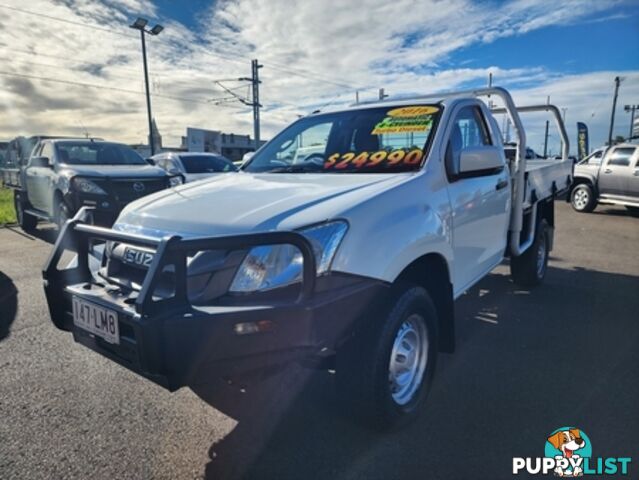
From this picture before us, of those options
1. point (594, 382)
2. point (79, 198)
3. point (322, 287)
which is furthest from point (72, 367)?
point (79, 198)

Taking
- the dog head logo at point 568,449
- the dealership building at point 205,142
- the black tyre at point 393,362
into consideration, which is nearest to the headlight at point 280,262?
the black tyre at point 393,362

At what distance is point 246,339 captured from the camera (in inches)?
72.5

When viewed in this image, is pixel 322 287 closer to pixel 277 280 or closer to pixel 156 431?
pixel 277 280

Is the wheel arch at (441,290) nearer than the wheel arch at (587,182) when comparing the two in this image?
Yes

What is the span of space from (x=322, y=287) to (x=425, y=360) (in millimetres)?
1090

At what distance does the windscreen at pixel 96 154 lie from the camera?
7969 mm

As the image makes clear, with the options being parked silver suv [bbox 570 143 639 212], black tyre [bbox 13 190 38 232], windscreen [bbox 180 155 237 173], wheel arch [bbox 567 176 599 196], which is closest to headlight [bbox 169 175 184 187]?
windscreen [bbox 180 155 237 173]

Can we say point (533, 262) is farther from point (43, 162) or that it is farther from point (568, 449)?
point (43, 162)

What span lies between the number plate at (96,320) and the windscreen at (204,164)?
8.19 metres

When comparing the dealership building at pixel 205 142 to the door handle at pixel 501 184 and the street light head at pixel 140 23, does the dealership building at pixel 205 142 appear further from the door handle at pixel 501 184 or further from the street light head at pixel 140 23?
the door handle at pixel 501 184

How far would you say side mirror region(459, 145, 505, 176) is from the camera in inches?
110

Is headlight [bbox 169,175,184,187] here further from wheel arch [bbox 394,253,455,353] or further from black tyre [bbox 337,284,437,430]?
black tyre [bbox 337,284,437,430]

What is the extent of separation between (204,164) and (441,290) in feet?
28.0

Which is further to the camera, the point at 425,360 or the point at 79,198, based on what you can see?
the point at 79,198
